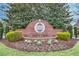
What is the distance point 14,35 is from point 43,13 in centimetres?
48

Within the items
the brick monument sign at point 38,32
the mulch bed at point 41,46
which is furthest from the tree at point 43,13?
the mulch bed at point 41,46

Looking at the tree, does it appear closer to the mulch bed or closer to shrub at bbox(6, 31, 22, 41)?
shrub at bbox(6, 31, 22, 41)

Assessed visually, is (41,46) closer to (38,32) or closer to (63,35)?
(38,32)

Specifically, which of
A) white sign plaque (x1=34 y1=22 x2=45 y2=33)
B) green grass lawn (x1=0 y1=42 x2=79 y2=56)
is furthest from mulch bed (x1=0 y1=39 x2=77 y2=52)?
white sign plaque (x1=34 y1=22 x2=45 y2=33)

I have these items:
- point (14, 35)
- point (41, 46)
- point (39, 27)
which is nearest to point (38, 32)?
point (39, 27)

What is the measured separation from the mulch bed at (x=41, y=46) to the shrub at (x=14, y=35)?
52 millimetres

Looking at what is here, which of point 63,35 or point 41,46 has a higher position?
point 63,35

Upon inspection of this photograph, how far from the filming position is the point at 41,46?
327 cm

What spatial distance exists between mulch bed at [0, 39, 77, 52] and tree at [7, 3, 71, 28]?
228mm

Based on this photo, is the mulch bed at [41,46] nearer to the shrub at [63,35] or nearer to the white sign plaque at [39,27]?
the shrub at [63,35]

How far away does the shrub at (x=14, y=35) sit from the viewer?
3277 millimetres

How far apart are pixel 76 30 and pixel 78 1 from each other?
38 centimetres

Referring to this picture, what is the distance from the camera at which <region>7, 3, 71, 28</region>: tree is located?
3295 mm

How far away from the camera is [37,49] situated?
10.7 feet
